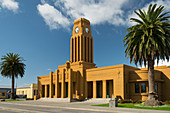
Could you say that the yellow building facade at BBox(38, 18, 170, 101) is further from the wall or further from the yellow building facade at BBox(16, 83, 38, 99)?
the yellow building facade at BBox(16, 83, 38, 99)

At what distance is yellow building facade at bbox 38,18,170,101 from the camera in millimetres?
46469

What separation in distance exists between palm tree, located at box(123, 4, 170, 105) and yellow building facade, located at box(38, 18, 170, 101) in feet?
30.8

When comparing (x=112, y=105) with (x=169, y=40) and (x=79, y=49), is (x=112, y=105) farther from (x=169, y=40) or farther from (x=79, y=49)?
(x=79, y=49)

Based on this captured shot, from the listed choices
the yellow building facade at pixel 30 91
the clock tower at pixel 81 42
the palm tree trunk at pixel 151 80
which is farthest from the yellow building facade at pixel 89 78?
the yellow building facade at pixel 30 91

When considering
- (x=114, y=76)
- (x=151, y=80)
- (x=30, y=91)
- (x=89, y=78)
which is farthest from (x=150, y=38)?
(x=30, y=91)

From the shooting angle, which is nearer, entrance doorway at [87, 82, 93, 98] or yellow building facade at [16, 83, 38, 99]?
entrance doorway at [87, 82, 93, 98]

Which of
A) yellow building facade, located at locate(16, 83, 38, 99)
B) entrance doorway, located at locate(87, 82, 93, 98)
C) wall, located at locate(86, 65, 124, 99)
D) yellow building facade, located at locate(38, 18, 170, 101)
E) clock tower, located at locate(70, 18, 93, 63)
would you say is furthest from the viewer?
yellow building facade, located at locate(16, 83, 38, 99)

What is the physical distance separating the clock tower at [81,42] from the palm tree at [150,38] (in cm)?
2570

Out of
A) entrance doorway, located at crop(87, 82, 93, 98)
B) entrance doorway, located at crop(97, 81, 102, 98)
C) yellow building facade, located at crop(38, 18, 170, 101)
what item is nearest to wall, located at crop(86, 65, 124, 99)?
yellow building facade, located at crop(38, 18, 170, 101)

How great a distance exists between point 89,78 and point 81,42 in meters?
12.5

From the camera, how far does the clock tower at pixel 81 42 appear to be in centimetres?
6150

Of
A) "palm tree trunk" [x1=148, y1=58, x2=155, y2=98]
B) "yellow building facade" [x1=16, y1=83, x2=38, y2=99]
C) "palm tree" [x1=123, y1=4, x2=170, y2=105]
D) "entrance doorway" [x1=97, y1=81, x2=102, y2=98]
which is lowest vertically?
"yellow building facade" [x1=16, y1=83, x2=38, y2=99]

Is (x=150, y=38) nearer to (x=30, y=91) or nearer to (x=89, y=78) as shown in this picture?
(x=89, y=78)

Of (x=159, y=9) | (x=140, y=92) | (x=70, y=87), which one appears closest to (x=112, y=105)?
(x=140, y=92)
